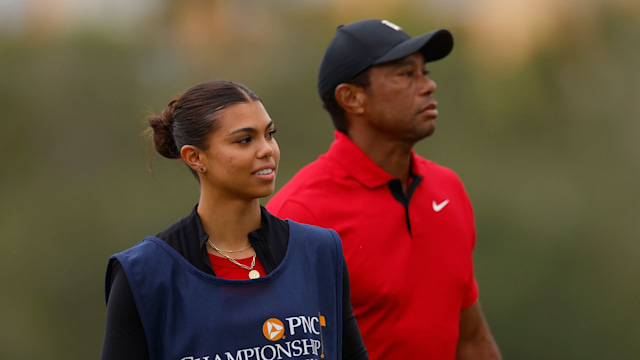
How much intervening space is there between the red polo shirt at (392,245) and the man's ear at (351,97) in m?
0.12

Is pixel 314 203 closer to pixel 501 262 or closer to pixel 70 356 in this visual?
pixel 501 262

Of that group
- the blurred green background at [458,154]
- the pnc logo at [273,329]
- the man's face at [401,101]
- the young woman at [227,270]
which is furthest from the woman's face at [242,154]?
the blurred green background at [458,154]

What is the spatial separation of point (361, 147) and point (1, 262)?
549cm

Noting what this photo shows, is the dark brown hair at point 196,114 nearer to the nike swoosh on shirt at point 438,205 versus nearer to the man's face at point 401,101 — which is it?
the man's face at point 401,101

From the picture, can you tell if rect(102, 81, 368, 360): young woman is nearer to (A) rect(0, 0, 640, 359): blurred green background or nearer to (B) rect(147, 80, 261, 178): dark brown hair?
(B) rect(147, 80, 261, 178): dark brown hair

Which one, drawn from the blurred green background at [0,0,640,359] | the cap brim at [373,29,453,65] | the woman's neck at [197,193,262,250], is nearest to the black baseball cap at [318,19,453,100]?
the cap brim at [373,29,453,65]

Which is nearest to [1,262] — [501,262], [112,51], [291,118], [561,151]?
[112,51]

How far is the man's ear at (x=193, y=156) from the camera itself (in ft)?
6.40

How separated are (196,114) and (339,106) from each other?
1.17 meters

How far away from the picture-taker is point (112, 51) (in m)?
7.51

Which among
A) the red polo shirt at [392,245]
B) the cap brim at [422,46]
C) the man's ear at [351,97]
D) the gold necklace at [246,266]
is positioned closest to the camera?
the gold necklace at [246,266]

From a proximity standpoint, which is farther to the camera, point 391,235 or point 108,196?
point 108,196

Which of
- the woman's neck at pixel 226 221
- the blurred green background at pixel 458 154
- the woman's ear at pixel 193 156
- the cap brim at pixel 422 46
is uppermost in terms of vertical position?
the cap brim at pixel 422 46

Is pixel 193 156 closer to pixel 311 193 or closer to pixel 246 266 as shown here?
pixel 246 266
